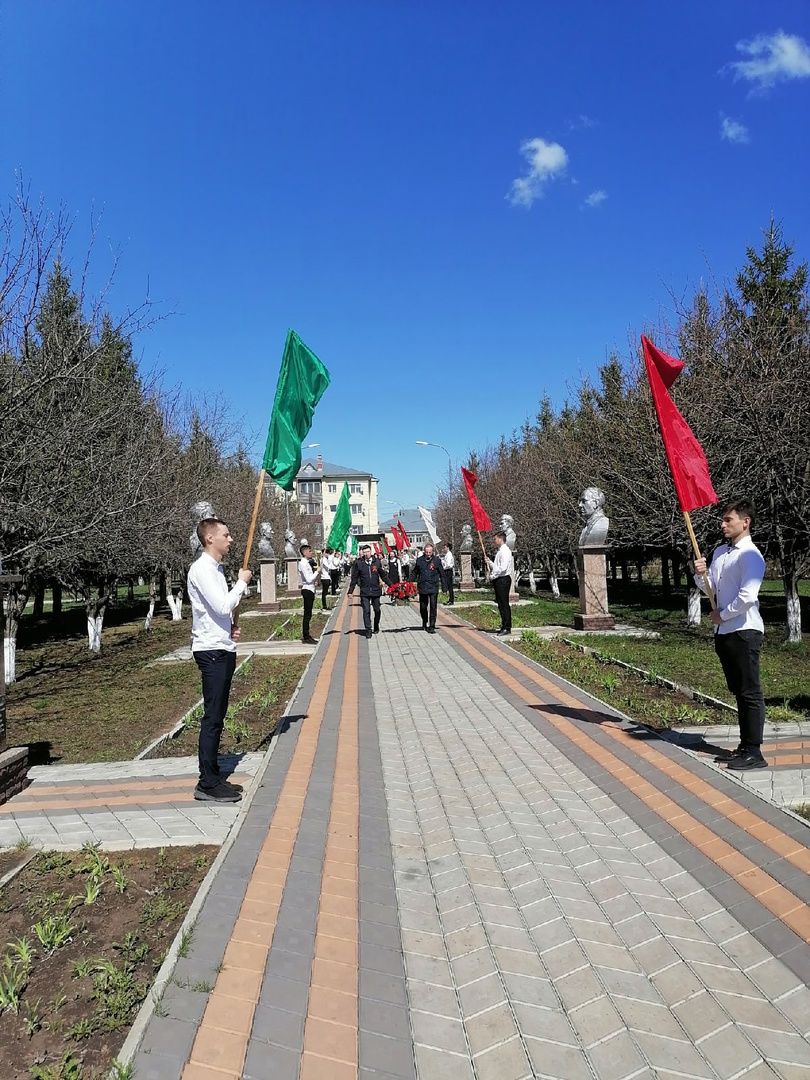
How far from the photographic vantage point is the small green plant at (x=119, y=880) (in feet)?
11.9

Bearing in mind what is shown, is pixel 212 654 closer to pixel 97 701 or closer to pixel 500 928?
pixel 500 928

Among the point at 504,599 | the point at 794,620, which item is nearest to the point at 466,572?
the point at 504,599

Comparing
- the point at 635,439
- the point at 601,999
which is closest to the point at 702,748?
the point at 601,999

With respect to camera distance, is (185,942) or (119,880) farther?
(119,880)

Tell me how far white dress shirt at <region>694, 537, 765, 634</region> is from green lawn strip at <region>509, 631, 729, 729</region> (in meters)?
1.75

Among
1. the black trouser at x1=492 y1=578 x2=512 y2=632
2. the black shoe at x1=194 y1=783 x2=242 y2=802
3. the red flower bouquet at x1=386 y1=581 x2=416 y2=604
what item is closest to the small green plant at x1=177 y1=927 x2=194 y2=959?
the black shoe at x1=194 y1=783 x2=242 y2=802

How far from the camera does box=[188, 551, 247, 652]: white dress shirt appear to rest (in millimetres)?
4855

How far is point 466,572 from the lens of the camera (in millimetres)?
30844

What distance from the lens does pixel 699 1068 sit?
230 centimetres

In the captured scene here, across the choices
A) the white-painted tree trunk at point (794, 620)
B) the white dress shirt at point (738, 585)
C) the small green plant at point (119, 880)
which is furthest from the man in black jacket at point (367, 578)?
the small green plant at point (119, 880)

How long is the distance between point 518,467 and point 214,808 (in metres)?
32.1

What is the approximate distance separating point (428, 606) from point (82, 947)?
40.6ft

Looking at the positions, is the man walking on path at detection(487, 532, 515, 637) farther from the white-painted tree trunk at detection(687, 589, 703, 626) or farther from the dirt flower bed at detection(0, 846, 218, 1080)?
the dirt flower bed at detection(0, 846, 218, 1080)

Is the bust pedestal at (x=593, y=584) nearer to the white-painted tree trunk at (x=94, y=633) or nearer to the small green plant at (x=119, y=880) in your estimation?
the small green plant at (x=119, y=880)
